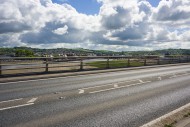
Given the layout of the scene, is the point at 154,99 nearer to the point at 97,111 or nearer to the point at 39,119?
the point at 97,111

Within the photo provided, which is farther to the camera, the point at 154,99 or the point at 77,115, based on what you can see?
the point at 154,99

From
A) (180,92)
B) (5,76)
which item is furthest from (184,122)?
(5,76)

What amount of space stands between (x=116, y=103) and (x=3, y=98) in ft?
14.7

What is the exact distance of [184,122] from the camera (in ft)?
25.2

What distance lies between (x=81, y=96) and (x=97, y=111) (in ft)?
9.17

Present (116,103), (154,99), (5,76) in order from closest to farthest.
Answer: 1. (116,103)
2. (154,99)
3. (5,76)

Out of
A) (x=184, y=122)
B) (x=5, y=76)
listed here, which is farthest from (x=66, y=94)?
(x=5, y=76)

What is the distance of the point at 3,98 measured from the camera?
11102mm

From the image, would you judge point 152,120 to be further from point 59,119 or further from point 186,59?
point 186,59

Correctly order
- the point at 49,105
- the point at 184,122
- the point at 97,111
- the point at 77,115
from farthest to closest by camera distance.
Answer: the point at 49,105
the point at 97,111
the point at 77,115
the point at 184,122

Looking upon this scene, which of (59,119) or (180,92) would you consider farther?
(180,92)

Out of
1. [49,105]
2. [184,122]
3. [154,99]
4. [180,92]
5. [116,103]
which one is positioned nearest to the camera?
[184,122]

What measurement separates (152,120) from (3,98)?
6.09 metres

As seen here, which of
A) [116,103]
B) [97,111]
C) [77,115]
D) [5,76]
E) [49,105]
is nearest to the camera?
[77,115]
